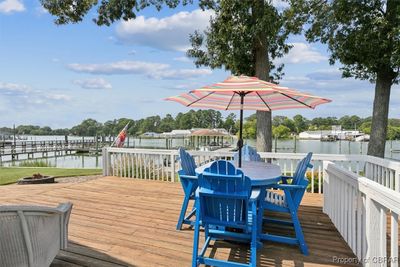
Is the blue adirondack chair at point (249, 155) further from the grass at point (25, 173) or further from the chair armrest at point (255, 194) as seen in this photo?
the grass at point (25, 173)

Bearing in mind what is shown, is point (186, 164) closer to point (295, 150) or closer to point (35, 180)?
point (35, 180)

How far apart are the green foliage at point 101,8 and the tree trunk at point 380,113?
21.3 ft

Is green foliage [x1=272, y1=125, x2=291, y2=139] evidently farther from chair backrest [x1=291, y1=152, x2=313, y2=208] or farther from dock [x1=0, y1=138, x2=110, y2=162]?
chair backrest [x1=291, y1=152, x2=313, y2=208]

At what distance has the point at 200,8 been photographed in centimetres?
948

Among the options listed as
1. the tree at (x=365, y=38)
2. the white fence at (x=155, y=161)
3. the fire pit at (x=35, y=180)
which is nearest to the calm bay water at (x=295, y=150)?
the tree at (x=365, y=38)

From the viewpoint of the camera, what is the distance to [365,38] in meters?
7.65

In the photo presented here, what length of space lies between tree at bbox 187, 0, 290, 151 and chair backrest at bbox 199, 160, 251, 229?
5528 millimetres

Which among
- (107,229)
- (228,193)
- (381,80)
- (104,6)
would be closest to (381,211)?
(228,193)

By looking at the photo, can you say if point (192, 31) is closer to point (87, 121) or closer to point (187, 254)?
point (187, 254)

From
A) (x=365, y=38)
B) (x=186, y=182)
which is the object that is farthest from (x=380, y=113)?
(x=186, y=182)

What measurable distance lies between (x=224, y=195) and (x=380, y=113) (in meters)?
8.13

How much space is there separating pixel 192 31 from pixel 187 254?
831cm

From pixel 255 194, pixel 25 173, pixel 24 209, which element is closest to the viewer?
pixel 24 209

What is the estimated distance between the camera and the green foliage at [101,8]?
9008 mm
